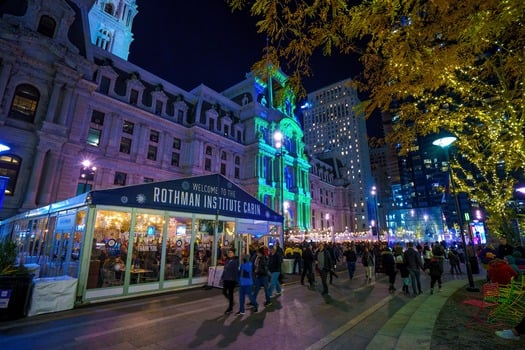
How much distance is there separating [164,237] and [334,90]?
112m

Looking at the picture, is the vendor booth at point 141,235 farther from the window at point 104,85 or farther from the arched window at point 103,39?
the arched window at point 103,39

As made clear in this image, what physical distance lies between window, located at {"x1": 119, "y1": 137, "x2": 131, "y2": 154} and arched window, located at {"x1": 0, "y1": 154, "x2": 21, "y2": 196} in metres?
9.53

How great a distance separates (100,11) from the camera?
55250 mm

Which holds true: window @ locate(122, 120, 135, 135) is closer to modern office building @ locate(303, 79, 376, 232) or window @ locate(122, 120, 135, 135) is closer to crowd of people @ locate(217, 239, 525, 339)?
crowd of people @ locate(217, 239, 525, 339)

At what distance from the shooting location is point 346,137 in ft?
358

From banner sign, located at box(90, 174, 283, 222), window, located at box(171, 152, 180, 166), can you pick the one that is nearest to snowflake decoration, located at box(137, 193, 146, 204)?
banner sign, located at box(90, 174, 283, 222)

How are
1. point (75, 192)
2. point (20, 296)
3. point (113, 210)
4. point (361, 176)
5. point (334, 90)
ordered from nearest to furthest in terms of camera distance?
point (20, 296)
point (113, 210)
point (75, 192)
point (361, 176)
point (334, 90)

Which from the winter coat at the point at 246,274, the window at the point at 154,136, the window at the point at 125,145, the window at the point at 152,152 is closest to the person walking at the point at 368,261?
the winter coat at the point at 246,274

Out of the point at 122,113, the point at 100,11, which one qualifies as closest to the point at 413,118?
the point at 122,113

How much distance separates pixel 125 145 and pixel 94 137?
3.39 metres

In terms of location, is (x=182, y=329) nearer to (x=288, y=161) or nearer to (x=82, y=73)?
(x=82, y=73)

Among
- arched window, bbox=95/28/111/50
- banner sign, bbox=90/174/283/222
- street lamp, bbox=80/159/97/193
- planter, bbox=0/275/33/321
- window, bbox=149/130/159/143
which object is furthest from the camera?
arched window, bbox=95/28/111/50

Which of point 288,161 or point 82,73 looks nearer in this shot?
point 82,73

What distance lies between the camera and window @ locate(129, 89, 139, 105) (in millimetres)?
31281
